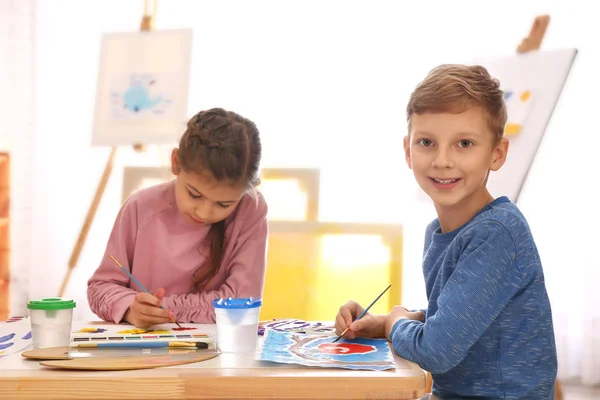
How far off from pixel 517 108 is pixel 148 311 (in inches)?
71.2

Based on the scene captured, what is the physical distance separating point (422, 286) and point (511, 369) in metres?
2.03

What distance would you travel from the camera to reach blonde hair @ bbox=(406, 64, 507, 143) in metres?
1.23

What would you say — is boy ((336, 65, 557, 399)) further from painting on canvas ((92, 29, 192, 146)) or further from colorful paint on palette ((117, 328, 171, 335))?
painting on canvas ((92, 29, 192, 146))

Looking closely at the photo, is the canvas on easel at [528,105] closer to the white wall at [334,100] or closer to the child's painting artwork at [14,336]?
the white wall at [334,100]

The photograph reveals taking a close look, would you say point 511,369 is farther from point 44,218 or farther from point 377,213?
point 44,218

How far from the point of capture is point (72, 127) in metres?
3.49

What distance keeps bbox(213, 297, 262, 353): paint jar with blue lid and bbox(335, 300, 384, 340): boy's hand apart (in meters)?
0.19

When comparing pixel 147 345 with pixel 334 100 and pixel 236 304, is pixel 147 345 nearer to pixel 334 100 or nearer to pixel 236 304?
pixel 236 304

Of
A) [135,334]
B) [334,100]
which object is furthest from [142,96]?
[135,334]

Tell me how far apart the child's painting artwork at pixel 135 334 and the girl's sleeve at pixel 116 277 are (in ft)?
0.33

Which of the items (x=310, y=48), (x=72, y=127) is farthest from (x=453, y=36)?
(x=72, y=127)

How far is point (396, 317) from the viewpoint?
125 cm

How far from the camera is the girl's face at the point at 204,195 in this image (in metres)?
1.51

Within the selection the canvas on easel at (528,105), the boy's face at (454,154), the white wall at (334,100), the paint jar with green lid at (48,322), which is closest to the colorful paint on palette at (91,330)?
the paint jar with green lid at (48,322)
